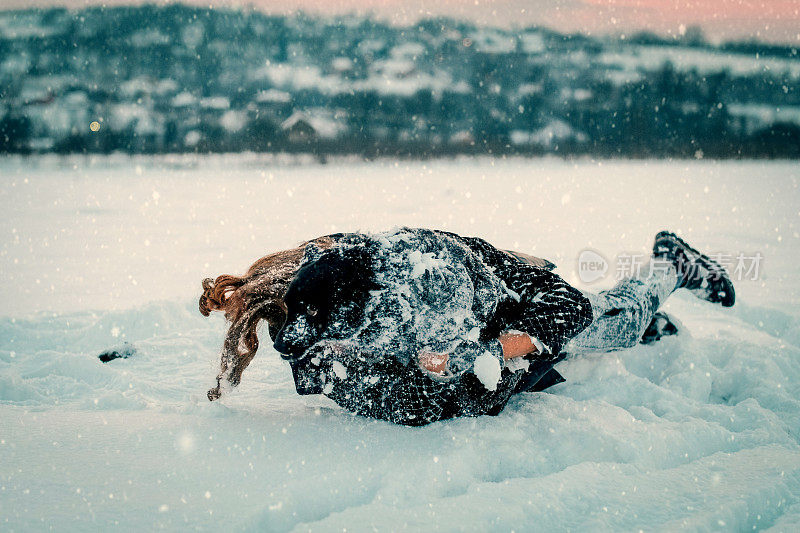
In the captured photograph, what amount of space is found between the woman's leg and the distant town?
84.9 feet

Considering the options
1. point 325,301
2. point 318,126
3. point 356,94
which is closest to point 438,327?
point 325,301

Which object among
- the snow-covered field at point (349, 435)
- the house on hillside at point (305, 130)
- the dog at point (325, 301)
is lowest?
the house on hillside at point (305, 130)

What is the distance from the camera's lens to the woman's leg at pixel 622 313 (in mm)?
2471

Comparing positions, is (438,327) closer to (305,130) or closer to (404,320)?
(404,320)

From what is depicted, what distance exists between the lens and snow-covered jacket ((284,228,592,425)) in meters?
1.64

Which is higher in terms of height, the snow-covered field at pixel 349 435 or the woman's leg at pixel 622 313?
the woman's leg at pixel 622 313

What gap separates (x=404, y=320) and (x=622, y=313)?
1.37m

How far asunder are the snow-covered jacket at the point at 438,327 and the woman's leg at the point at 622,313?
438 mm

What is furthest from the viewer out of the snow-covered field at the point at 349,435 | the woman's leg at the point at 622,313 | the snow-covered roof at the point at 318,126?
the snow-covered roof at the point at 318,126

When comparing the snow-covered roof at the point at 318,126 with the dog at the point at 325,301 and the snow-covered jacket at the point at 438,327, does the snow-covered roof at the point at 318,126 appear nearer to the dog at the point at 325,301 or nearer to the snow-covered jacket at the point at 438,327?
the snow-covered jacket at the point at 438,327

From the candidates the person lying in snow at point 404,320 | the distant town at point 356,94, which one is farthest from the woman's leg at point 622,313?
the distant town at point 356,94

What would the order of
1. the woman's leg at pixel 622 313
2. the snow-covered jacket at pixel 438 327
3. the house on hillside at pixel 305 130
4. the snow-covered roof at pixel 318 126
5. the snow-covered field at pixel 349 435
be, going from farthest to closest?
the snow-covered roof at pixel 318 126 → the house on hillside at pixel 305 130 → the woman's leg at pixel 622 313 → the snow-covered jacket at pixel 438 327 → the snow-covered field at pixel 349 435

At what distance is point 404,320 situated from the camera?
5.32 ft

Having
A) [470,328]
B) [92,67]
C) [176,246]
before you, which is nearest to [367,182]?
[176,246]
